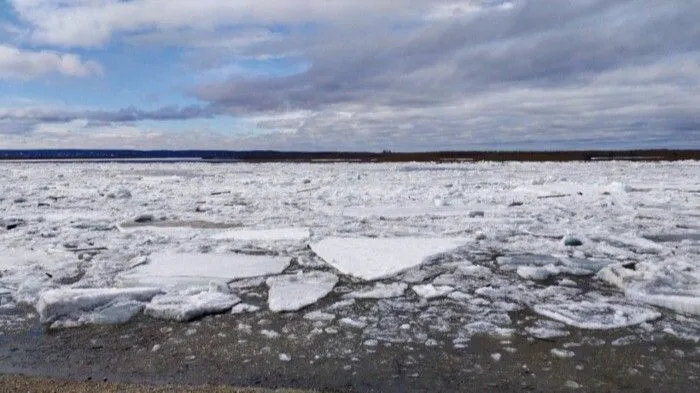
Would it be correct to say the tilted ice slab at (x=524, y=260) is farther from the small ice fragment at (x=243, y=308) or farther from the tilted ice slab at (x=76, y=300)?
the tilted ice slab at (x=76, y=300)

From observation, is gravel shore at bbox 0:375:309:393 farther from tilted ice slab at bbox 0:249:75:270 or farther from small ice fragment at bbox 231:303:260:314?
tilted ice slab at bbox 0:249:75:270

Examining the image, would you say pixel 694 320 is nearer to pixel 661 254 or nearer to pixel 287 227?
pixel 661 254

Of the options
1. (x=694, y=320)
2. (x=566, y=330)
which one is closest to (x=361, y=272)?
(x=566, y=330)

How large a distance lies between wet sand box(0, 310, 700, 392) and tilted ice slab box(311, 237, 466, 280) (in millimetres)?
1500

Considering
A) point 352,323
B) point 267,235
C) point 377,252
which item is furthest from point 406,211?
point 352,323

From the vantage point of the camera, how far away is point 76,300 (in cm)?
401

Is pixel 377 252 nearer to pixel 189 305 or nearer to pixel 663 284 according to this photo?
pixel 189 305

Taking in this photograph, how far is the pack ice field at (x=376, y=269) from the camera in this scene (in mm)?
3865

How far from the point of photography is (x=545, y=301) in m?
4.24

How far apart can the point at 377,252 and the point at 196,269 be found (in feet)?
5.54

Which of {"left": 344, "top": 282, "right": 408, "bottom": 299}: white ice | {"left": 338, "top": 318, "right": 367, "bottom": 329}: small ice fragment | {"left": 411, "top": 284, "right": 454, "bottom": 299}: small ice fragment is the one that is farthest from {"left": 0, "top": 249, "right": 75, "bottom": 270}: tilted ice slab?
{"left": 411, "top": 284, "right": 454, "bottom": 299}: small ice fragment

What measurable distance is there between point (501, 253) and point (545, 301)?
1696 mm

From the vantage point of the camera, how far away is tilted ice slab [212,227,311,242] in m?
6.86

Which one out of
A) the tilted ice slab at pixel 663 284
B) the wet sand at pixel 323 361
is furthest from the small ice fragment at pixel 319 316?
the tilted ice slab at pixel 663 284
